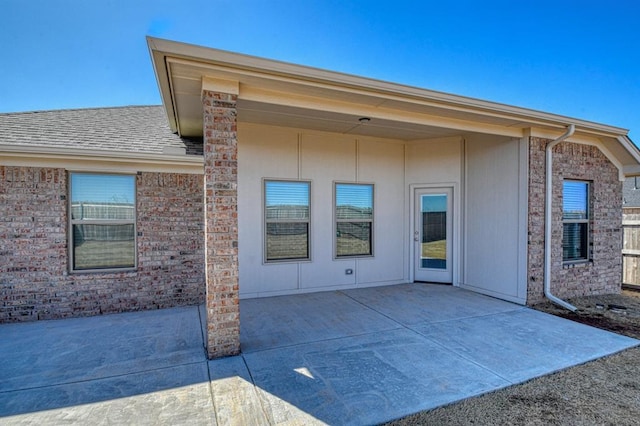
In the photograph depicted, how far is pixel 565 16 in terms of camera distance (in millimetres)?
8078

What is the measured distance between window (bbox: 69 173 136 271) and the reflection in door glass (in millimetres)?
6043

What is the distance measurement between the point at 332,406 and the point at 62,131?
Result: 21.5 feet

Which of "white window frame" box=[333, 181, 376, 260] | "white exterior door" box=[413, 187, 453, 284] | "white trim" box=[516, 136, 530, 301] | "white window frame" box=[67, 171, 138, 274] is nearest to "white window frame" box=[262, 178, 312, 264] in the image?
"white window frame" box=[333, 181, 376, 260]

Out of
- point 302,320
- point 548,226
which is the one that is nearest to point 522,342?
point 548,226

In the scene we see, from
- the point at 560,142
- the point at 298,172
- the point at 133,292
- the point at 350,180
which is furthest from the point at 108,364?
the point at 560,142

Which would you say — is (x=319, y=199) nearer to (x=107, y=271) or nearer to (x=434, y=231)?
(x=434, y=231)

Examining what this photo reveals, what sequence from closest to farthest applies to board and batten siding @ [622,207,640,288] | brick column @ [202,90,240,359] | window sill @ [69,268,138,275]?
brick column @ [202,90,240,359] < window sill @ [69,268,138,275] < board and batten siding @ [622,207,640,288]

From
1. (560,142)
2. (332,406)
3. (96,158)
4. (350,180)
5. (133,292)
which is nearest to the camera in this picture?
(332,406)

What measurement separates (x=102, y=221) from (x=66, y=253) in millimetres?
712

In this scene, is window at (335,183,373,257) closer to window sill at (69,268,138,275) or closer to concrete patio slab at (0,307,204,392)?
concrete patio slab at (0,307,204,392)

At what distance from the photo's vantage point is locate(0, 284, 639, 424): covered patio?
2.72 meters

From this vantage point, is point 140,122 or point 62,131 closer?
point 62,131

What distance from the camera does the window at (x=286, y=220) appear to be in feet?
21.1

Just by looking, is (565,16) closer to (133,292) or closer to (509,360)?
(509,360)
